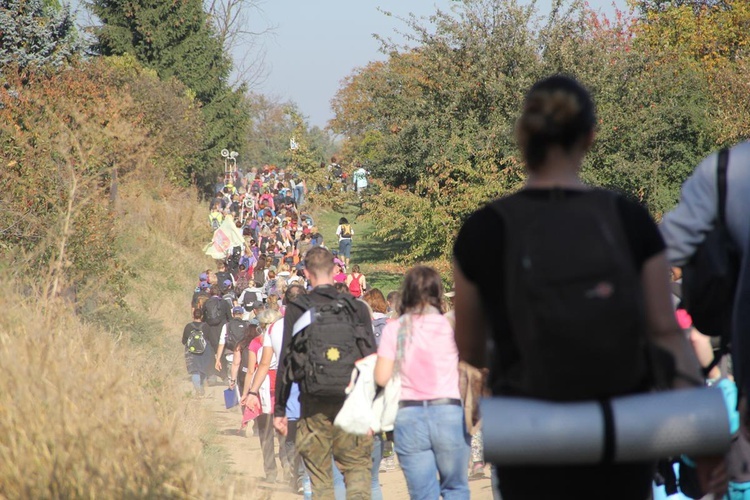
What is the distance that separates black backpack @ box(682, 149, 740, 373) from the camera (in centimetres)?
287

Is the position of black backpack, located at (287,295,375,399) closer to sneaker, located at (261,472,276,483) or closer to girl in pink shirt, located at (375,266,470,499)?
girl in pink shirt, located at (375,266,470,499)

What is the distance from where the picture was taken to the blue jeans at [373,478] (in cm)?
705

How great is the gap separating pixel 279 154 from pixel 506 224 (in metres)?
87.6

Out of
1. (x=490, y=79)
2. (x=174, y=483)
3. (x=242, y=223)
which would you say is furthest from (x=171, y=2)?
(x=174, y=483)

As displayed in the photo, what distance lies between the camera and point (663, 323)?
2.63 metres

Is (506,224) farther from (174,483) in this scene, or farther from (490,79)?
(490,79)

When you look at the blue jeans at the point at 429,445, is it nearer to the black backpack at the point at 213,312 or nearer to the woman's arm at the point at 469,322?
the woman's arm at the point at 469,322

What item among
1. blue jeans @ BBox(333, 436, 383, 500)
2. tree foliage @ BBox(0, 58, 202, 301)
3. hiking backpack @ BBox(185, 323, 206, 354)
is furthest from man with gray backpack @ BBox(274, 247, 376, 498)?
hiking backpack @ BBox(185, 323, 206, 354)

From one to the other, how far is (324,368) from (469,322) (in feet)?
12.7

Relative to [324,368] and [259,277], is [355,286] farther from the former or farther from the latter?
[324,368]

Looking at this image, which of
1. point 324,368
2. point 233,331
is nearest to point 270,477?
point 324,368

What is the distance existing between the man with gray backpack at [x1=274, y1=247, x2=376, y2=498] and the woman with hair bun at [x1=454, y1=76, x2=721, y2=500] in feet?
12.7

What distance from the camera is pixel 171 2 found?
144 feet

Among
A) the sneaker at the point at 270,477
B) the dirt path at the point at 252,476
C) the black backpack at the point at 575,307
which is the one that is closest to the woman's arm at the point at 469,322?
the black backpack at the point at 575,307
